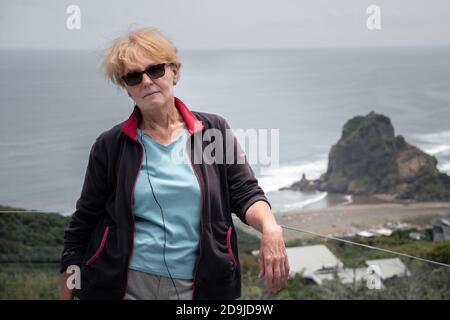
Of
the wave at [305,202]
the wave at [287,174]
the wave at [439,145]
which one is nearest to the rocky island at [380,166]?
the wave at [439,145]

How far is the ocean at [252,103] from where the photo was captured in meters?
8.51

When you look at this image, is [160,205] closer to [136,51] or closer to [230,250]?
[230,250]

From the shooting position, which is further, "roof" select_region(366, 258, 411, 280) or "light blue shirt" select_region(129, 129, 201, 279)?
"roof" select_region(366, 258, 411, 280)

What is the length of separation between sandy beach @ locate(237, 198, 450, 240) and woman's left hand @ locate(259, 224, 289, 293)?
9727 mm

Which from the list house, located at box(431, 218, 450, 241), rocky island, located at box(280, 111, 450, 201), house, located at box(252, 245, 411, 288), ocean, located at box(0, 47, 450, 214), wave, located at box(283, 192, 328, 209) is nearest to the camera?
house, located at box(252, 245, 411, 288)

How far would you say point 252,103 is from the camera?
11805 mm

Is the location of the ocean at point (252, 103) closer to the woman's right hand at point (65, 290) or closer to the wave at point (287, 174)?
the wave at point (287, 174)

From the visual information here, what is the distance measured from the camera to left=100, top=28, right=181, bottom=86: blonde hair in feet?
4.48

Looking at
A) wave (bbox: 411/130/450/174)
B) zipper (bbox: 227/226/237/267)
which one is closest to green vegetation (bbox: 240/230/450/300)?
zipper (bbox: 227/226/237/267)

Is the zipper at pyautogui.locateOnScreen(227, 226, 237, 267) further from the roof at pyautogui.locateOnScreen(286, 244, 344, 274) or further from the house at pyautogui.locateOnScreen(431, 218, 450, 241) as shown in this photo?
the house at pyautogui.locateOnScreen(431, 218, 450, 241)

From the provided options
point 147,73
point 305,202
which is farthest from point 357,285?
point 305,202

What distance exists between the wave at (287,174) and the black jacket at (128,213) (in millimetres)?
9736
